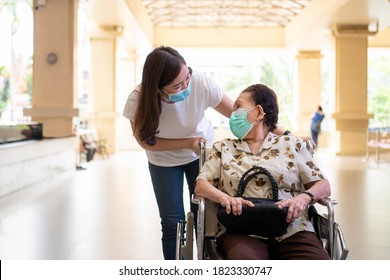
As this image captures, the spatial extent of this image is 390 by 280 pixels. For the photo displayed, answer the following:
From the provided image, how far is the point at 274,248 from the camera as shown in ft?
6.82

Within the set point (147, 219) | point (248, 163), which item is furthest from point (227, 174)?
point (147, 219)

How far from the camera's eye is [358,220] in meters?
4.63

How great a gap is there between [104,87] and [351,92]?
20.1 feet

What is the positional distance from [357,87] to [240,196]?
11571 millimetres

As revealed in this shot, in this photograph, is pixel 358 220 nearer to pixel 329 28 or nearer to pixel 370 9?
pixel 370 9

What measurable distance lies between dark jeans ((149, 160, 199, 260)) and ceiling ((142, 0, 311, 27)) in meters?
11.3

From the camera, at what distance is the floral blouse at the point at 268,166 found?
7.05 ft

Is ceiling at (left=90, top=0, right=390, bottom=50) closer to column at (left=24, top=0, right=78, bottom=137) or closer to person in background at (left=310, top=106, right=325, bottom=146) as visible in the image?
column at (left=24, top=0, right=78, bottom=137)

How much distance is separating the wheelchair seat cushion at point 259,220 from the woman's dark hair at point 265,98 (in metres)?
0.38

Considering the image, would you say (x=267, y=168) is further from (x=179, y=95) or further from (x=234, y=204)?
(x=179, y=95)

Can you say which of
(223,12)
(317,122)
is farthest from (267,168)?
(223,12)

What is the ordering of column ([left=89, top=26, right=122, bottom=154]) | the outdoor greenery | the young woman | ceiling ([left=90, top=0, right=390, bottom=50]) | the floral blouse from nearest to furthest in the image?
the floral blouse < the young woman < ceiling ([left=90, top=0, right=390, bottom=50]) < column ([left=89, top=26, right=122, bottom=154]) < the outdoor greenery

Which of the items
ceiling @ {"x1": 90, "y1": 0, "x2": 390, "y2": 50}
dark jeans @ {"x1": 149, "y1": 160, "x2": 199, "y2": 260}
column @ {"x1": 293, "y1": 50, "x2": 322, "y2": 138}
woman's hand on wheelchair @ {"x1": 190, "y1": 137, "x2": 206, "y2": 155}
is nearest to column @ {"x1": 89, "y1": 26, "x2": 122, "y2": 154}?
ceiling @ {"x1": 90, "y1": 0, "x2": 390, "y2": 50}

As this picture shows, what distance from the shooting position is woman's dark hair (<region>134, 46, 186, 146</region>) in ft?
7.29
